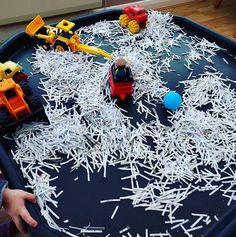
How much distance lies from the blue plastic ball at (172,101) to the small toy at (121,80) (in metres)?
0.09

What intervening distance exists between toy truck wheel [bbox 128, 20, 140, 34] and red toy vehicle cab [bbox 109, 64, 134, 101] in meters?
0.26

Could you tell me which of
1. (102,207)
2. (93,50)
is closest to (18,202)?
(102,207)

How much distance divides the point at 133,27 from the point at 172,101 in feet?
1.13

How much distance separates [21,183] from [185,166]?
306mm

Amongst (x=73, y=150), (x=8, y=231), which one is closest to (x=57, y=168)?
(x=73, y=150)

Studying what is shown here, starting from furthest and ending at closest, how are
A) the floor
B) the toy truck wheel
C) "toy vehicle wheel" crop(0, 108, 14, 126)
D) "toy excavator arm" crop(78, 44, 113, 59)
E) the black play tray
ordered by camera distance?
the floor → the toy truck wheel → "toy excavator arm" crop(78, 44, 113, 59) → "toy vehicle wheel" crop(0, 108, 14, 126) → the black play tray

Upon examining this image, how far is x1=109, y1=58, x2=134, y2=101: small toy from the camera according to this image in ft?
2.38

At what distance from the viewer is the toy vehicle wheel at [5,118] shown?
639 millimetres

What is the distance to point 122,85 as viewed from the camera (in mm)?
735

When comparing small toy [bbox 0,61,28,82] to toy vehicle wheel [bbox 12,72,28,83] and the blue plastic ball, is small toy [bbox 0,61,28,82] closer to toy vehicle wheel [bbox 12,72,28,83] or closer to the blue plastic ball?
toy vehicle wheel [bbox 12,72,28,83]

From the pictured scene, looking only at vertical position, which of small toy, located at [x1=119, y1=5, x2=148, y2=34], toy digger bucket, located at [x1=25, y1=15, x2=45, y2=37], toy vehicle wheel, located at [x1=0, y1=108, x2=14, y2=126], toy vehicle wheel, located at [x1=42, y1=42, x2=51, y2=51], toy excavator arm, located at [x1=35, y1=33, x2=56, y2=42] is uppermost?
toy digger bucket, located at [x1=25, y1=15, x2=45, y2=37]

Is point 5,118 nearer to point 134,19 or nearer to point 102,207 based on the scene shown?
point 102,207

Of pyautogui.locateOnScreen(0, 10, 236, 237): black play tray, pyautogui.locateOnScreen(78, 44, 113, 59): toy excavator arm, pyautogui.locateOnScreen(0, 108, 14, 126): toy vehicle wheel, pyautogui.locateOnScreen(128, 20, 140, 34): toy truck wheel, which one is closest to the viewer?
pyautogui.locateOnScreen(0, 10, 236, 237): black play tray

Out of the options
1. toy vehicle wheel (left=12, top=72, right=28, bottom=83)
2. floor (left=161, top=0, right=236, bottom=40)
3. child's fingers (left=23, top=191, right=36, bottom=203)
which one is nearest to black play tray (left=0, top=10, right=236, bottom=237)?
child's fingers (left=23, top=191, right=36, bottom=203)
